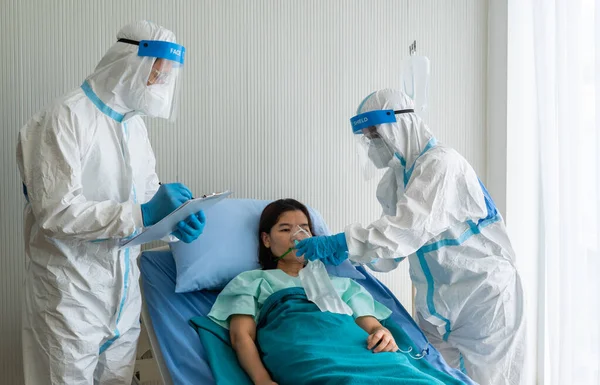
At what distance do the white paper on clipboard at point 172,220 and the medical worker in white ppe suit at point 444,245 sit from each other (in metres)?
0.41

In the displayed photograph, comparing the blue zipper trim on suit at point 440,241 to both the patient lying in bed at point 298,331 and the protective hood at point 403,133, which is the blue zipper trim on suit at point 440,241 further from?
the patient lying in bed at point 298,331

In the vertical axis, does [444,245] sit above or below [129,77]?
below

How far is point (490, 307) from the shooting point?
6.68ft

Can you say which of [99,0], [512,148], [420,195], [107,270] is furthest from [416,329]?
[99,0]

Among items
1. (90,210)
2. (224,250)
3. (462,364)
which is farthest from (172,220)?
(462,364)

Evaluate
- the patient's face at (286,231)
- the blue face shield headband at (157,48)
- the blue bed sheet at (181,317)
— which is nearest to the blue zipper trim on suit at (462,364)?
the blue bed sheet at (181,317)

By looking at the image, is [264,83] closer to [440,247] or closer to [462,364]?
[440,247]

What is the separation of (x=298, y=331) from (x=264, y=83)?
137cm

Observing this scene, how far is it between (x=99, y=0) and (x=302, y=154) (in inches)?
45.4

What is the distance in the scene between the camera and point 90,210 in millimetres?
1653

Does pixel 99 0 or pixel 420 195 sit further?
pixel 99 0

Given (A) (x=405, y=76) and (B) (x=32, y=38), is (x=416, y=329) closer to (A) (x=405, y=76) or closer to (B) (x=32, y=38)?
(A) (x=405, y=76)

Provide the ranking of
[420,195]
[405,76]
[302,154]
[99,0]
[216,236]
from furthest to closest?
[302,154], [405,76], [99,0], [216,236], [420,195]

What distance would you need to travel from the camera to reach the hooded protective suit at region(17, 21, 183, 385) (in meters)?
1.66
